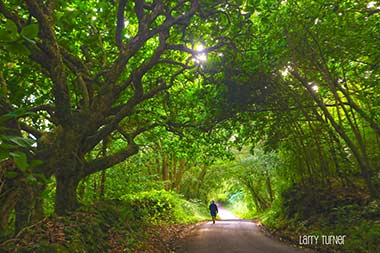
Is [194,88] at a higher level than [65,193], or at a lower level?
higher

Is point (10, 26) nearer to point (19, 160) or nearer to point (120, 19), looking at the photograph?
point (19, 160)

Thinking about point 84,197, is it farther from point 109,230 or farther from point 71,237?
point 71,237

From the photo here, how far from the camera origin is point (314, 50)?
9.88 meters

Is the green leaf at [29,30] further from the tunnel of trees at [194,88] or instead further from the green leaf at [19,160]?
the tunnel of trees at [194,88]

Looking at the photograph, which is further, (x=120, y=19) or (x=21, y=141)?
(x=120, y=19)

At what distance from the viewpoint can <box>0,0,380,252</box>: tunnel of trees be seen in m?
6.54

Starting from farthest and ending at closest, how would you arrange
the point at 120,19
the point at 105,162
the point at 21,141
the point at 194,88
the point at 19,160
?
the point at 194,88 < the point at 105,162 < the point at 120,19 < the point at 21,141 < the point at 19,160

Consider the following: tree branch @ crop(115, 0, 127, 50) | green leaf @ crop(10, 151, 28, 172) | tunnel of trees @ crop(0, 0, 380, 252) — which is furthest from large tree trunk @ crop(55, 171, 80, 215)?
green leaf @ crop(10, 151, 28, 172)

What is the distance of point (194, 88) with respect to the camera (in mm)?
10992

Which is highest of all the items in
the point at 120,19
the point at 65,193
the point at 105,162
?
the point at 120,19

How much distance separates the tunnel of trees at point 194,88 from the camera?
6.54 m

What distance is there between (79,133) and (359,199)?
31.8ft

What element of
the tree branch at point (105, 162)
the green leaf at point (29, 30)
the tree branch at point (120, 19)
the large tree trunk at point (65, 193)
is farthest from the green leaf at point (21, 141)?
the tree branch at point (105, 162)

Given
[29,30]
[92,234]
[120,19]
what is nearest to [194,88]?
[120,19]
